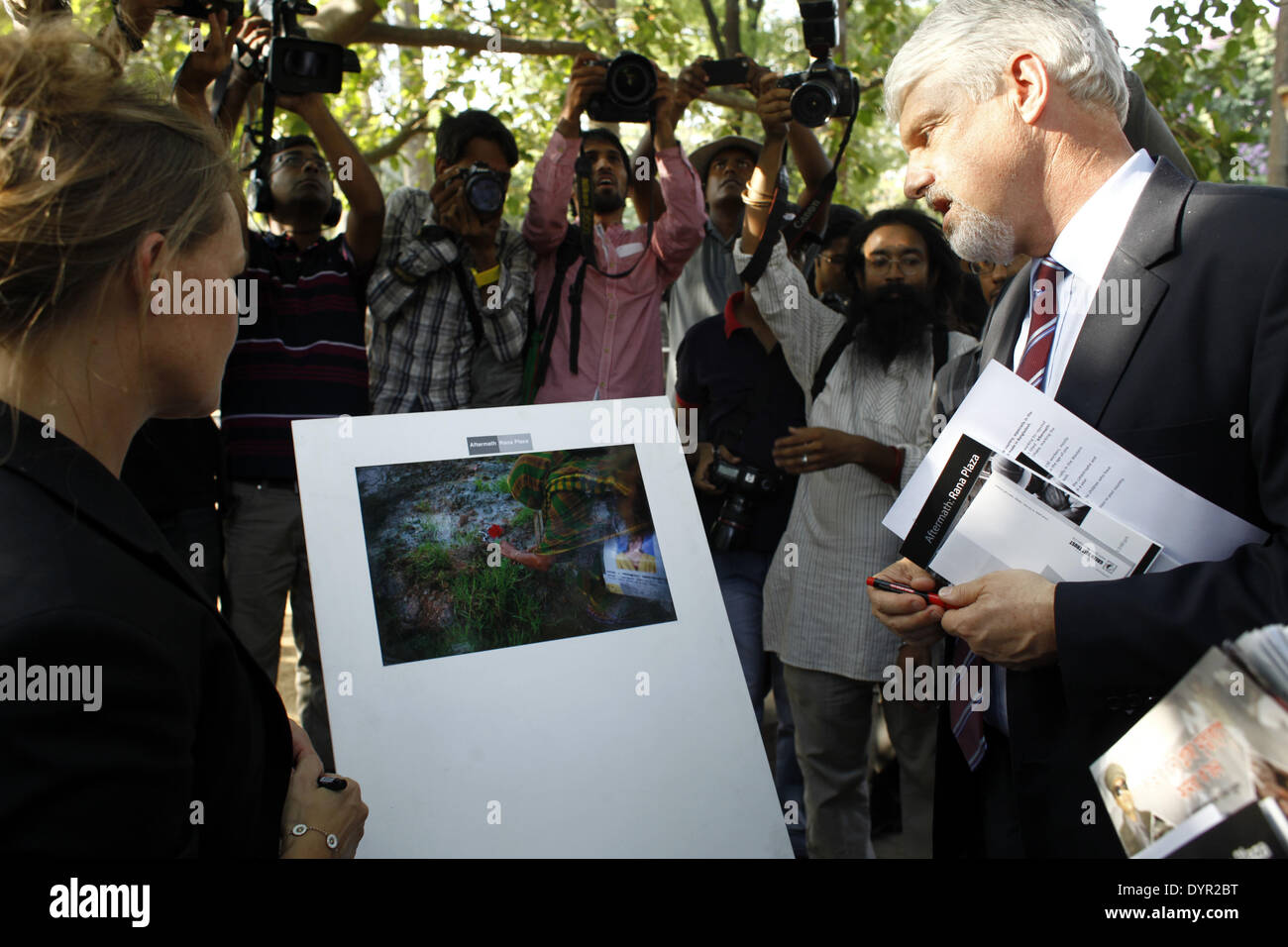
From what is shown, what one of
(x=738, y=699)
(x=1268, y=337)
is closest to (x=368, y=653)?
(x=738, y=699)

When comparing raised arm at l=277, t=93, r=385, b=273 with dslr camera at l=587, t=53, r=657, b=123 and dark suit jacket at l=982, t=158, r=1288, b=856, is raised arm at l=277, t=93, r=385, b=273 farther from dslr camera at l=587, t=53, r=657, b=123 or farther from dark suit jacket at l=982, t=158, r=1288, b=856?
dark suit jacket at l=982, t=158, r=1288, b=856

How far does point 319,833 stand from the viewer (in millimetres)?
1365

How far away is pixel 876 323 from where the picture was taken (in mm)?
3404

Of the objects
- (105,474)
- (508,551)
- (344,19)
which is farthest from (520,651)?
(344,19)

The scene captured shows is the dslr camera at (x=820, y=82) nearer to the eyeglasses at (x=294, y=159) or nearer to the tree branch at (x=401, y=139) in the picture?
the eyeglasses at (x=294, y=159)

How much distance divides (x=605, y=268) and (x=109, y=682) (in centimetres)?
303

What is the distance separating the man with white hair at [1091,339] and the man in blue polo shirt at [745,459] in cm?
162

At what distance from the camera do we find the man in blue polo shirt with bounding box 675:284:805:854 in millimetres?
3551

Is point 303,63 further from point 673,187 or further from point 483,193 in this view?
point 673,187

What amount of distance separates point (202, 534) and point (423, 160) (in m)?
9.40

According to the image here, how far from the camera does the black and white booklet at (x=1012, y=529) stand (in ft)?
5.03

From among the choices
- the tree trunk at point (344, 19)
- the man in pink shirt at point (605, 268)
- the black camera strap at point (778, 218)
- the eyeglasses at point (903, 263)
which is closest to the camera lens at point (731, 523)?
the man in pink shirt at point (605, 268)

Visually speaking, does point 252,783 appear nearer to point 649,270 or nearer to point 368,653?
point 368,653

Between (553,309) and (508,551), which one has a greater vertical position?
(553,309)
